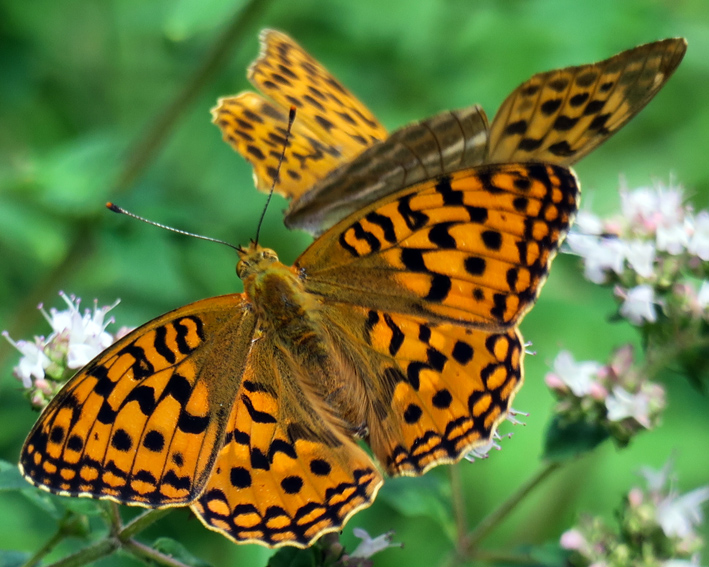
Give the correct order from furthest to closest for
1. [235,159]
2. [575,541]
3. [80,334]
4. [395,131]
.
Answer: [235,159] < [575,541] < [80,334] < [395,131]

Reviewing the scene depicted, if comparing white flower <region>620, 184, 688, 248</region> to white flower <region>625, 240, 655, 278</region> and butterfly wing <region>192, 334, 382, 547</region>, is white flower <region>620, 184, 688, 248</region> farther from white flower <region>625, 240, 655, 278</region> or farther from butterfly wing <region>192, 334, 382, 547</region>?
butterfly wing <region>192, 334, 382, 547</region>

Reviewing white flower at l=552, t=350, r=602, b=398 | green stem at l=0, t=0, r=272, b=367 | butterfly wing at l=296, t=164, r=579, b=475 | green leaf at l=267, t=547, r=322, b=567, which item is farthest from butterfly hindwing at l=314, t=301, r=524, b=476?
green stem at l=0, t=0, r=272, b=367

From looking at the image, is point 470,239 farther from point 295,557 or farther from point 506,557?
point 506,557

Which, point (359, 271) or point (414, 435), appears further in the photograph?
point (359, 271)

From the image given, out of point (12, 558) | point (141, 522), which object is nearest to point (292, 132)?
point (141, 522)

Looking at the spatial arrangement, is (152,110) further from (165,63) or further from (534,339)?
(534,339)

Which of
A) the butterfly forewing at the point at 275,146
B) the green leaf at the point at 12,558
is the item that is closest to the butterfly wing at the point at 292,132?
the butterfly forewing at the point at 275,146

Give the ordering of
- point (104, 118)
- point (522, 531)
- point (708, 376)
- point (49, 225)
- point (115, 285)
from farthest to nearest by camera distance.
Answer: point (104, 118), point (115, 285), point (49, 225), point (522, 531), point (708, 376)

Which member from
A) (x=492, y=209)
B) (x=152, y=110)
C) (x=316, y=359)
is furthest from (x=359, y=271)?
(x=152, y=110)
